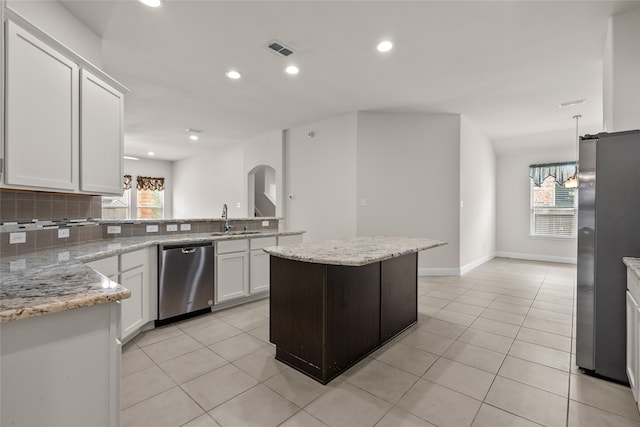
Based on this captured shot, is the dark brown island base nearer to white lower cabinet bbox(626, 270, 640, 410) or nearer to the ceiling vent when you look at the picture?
white lower cabinet bbox(626, 270, 640, 410)

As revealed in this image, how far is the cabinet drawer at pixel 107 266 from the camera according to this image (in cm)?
213

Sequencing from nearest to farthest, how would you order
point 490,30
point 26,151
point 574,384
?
point 26,151, point 574,384, point 490,30

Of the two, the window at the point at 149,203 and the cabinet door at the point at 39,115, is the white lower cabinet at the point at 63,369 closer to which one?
the cabinet door at the point at 39,115

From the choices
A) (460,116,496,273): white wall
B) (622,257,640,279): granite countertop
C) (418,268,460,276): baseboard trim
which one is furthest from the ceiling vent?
(418,268,460,276): baseboard trim

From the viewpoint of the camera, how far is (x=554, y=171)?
22.1 ft

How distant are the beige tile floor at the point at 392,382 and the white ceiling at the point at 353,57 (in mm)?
2876

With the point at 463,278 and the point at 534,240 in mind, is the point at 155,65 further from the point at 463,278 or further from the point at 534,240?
the point at 534,240

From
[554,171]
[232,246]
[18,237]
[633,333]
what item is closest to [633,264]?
[633,333]

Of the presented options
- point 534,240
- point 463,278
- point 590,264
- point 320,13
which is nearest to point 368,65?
point 320,13

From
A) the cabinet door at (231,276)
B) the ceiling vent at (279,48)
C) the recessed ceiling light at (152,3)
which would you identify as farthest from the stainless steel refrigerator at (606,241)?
the recessed ceiling light at (152,3)

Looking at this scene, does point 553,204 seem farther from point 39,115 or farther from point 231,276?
point 39,115

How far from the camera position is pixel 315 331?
82.1 inches

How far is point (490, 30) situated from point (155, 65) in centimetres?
357

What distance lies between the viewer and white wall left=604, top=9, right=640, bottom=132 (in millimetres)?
2469
